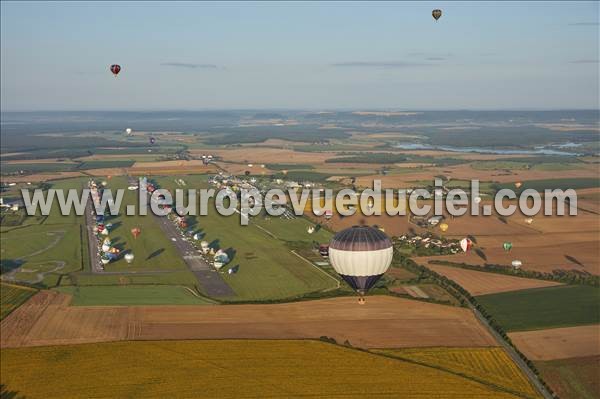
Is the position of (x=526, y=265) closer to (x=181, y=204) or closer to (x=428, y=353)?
(x=428, y=353)

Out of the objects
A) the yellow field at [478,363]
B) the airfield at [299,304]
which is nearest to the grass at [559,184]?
the airfield at [299,304]

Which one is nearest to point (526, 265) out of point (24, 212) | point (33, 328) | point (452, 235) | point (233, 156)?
point (452, 235)

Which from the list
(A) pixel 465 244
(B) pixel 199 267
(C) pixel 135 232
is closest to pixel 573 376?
(A) pixel 465 244

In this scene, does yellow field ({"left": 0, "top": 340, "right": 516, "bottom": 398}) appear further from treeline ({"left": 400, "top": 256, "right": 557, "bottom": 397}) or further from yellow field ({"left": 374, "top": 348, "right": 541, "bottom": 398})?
treeline ({"left": 400, "top": 256, "right": 557, "bottom": 397})

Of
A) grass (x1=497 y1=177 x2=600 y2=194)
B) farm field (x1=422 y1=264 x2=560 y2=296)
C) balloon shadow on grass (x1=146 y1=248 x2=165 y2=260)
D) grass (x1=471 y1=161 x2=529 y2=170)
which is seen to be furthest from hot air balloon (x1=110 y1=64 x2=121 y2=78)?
grass (x1=471 y1=161 x2=529 y2=170)

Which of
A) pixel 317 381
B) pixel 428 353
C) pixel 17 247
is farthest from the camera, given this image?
pixel 17 247

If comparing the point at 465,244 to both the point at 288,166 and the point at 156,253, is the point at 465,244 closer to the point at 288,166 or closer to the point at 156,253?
the point at 156,253
